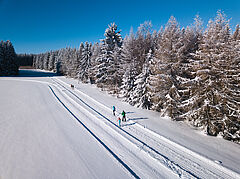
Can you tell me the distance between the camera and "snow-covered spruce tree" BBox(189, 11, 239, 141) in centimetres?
1152

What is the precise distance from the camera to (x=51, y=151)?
8.67 meters

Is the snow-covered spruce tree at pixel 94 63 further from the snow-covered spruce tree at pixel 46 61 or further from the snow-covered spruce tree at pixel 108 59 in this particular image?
the snow-covered spruce tree at pixel 46 61

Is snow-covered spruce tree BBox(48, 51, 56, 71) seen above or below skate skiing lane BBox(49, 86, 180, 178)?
above

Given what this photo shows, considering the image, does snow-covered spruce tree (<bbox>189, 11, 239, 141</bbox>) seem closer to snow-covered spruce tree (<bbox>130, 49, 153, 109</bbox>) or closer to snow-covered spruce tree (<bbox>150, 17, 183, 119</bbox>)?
snow-covered spruce tree (<bbox>150, 17, 183, 119</bbox>)

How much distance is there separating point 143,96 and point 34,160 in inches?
604

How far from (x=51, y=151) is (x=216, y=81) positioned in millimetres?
15449

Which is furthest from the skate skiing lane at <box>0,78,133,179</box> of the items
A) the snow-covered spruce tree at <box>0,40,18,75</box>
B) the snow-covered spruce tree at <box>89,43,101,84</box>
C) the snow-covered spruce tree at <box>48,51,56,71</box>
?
the snow-covered spruce tree at <box>48,51,56,71</box>

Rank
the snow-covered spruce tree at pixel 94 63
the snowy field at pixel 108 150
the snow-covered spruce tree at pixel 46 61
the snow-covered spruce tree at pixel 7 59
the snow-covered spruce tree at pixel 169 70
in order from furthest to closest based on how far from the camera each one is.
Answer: the snow-covered spruce tree at pixel 46 61 < the snow-covered spruce tree at pixel 7 59 < the snow-covered spruce tree at pixel 94 63 < the snow-covered spruce tree at pixel 169 70 < the snowy field at pixel 108 150

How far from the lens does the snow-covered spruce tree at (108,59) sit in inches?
1104

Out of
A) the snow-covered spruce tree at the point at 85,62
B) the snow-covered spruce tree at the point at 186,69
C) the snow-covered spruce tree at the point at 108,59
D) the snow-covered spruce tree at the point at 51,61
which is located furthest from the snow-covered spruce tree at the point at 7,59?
the snow-covered spruce tree at the point at 186,69

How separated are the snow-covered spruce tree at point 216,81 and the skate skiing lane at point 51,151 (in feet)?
33.6

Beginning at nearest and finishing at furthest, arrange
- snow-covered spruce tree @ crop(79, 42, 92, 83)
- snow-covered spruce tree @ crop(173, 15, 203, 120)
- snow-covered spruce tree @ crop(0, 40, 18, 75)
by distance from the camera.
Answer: snow-covered spruce tree @ crop(173, 15, 203, 120), snow-covered spruce tree @ crop(79, 42, 92, 83), snow-covered spruce tree @ crop(0, 40, 18, 75)

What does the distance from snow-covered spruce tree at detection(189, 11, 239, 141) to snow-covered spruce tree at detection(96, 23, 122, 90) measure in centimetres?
1809

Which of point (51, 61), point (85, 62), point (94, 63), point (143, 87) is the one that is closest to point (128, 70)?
point (143, 87)
